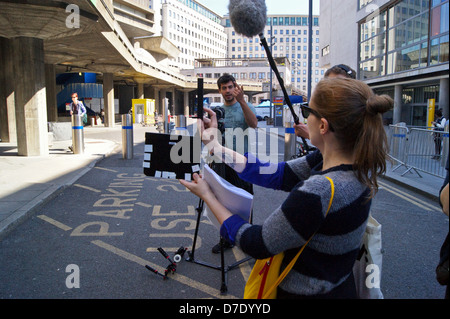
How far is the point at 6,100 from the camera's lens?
15.8m

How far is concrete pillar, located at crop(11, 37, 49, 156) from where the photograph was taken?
11508 millimetres

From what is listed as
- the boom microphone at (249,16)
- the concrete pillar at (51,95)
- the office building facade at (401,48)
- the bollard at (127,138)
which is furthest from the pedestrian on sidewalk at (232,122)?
the concrete pillar at (51,95)

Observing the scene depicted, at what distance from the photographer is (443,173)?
8742mm

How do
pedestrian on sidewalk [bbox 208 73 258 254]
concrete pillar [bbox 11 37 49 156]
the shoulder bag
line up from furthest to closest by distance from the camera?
1. concrete pillar [bbox 11 37 49 156]
2. pedestrian on sidewalk [bbox 208 73 258 254]
3. the shoulder bag

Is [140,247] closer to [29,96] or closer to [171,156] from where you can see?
[171,156]

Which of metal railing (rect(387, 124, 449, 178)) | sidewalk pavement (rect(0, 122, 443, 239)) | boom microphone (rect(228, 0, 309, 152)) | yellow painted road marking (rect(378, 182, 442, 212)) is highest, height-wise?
boom microphone (rect(228, 0, 309, 152))

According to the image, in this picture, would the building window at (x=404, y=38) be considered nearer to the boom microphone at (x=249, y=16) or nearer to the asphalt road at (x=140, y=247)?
the asphalt road at (x=140, y=247)

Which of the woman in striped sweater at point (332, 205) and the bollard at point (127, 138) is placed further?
the bollard at point (127, 138)

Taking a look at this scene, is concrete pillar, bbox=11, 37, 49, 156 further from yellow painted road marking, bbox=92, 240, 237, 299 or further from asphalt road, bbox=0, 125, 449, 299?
yellow painted road marking, bbox=92, 240, 237, 299

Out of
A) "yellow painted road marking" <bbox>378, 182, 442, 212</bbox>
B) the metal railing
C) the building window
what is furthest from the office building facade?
"yellow painted road marking" <bbox>378, 182, 442, 212</bbox>

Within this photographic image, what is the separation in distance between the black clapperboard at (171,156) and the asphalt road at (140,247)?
1.52m

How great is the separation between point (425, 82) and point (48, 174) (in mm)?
25281

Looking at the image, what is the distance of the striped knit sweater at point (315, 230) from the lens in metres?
1.31
